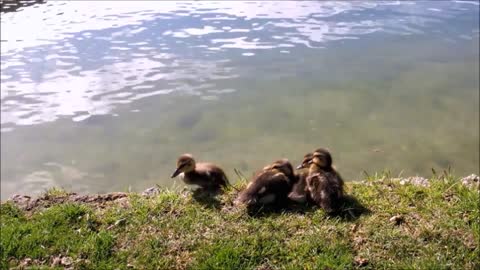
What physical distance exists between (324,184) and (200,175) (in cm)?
160

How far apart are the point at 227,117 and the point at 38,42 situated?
7.45 m

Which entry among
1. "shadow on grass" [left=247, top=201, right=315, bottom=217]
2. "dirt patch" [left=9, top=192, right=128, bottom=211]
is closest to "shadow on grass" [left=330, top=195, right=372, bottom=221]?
"shadow on grass" [left=247, top=201, right=315, bottom=217]

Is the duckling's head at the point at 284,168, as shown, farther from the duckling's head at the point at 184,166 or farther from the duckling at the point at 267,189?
the duckling's head at the point at 184,166

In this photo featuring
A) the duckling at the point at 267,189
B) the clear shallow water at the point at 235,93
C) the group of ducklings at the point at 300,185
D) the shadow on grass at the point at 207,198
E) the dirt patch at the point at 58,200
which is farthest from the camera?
the clear shallow water at the point at 235,93

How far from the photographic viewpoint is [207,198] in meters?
6.20

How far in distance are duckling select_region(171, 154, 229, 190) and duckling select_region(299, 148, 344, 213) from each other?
1145mm

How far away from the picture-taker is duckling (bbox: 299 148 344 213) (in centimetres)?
561

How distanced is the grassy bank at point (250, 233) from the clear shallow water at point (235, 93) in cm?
246

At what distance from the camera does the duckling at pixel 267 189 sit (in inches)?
227

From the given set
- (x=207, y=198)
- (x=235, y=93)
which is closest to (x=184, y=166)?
(x=207, y=198)

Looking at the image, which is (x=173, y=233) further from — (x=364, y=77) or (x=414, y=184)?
(x=364, y=77)

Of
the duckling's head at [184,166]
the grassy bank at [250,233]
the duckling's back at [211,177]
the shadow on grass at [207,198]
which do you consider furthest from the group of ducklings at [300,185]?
the duckling's head at [184,166]

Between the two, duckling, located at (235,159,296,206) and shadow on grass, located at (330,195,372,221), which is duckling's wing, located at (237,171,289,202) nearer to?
duckling, located at (235,159,296,206)

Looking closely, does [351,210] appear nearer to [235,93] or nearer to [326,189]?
[326,189]
